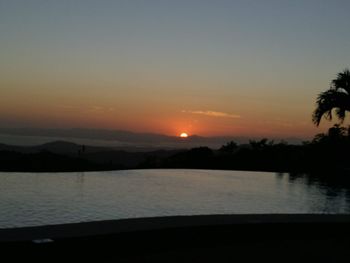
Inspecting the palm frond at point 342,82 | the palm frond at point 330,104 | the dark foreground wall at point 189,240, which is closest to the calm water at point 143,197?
the palm frond at point 330,104

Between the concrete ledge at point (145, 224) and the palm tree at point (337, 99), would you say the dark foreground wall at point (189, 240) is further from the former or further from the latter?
the palm tree at point (337, 99)

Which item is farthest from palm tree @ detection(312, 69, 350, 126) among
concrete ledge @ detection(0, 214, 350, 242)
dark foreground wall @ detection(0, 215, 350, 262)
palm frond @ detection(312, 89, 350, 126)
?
dark foreground wall @ detection(0, 215, 350, 262)

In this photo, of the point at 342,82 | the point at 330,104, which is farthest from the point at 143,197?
the point at 342,82

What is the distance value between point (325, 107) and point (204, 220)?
4168 millimetres

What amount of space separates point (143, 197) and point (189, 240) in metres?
7.61

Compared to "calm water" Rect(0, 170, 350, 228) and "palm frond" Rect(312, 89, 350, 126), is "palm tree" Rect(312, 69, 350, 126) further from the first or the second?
"calm water" Rect(0, 170, 350, 228)

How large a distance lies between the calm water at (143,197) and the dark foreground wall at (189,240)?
14.2 feet

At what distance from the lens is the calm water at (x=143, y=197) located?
9.48 metres

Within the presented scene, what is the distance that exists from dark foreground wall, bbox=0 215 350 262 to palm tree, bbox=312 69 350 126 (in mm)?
2953

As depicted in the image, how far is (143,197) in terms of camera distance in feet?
39.5

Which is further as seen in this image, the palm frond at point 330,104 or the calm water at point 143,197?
the calm water at point 143,197

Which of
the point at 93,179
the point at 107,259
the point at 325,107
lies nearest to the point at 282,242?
the point at 107,259

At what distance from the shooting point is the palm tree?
7852mm

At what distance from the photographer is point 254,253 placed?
172 inches
